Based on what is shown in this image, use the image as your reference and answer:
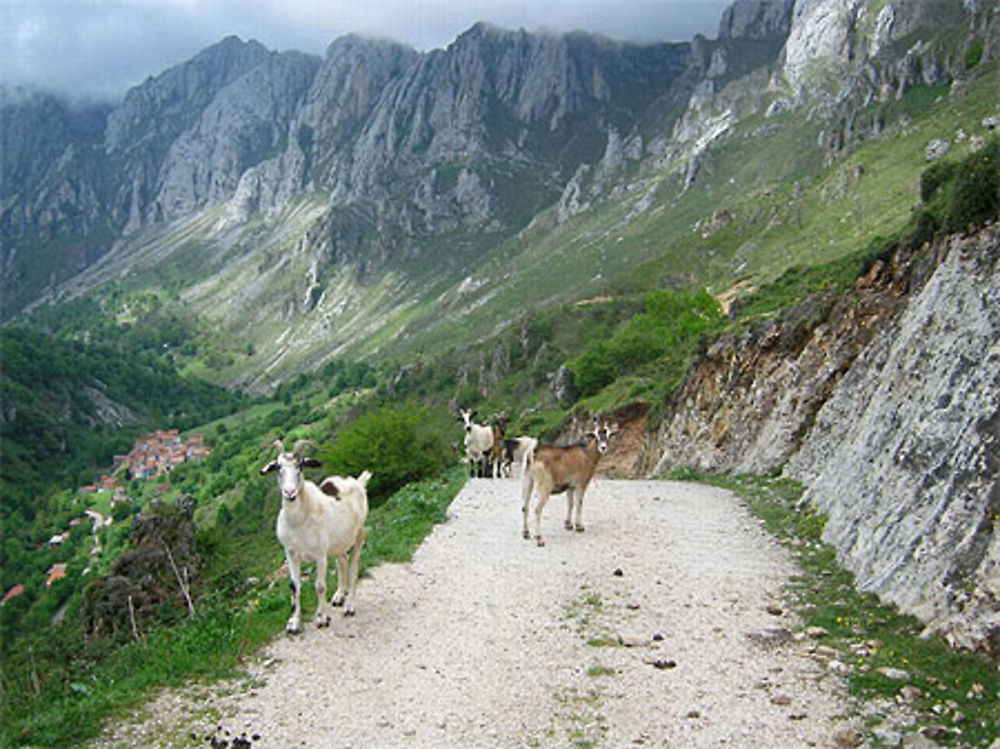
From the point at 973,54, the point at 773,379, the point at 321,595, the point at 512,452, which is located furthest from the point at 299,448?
the point at 973,54

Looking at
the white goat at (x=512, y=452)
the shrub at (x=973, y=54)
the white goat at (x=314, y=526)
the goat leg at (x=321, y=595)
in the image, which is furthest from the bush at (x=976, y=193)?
the shrub at (x=973, y=54)

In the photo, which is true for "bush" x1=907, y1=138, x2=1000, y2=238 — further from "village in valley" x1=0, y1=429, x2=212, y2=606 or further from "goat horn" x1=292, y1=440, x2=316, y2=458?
"village in valley" x1=0, y1=429, x2=212, y2=606

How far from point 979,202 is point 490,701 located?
1363 centimetres

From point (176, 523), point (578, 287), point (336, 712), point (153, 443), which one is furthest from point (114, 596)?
point (153, 443)

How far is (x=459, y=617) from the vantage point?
12.5 m

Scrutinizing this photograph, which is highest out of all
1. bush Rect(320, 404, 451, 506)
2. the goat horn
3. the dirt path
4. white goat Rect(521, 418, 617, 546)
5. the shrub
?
the shrub

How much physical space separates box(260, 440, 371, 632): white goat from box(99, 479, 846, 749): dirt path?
50cm

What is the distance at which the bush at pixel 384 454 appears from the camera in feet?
107

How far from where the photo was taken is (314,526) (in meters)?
12.0

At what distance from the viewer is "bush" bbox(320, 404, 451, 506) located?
32688 millimetres

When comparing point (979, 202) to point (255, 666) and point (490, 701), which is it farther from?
point (255, 666)

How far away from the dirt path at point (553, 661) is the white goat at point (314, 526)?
50 centimetres

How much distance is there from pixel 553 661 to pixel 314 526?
4246 millimetres

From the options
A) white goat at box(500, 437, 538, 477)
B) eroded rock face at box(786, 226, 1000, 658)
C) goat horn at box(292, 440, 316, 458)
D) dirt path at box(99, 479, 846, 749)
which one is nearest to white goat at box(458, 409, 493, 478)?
white goat at box(500, 437, 538, 477)
